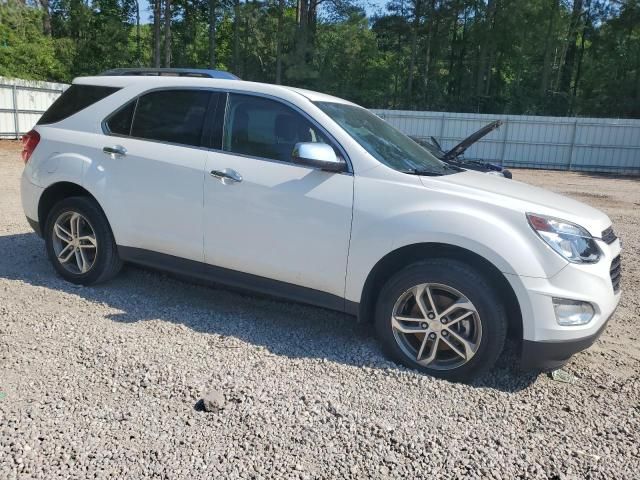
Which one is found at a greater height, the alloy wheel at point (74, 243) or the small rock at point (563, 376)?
the alloy wheel at point (74, 243)

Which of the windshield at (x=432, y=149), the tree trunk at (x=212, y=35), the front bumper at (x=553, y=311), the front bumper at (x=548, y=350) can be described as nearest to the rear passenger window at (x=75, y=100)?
the windshield at (x=432, y=149)

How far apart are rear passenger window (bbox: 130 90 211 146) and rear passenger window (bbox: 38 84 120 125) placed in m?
0.44

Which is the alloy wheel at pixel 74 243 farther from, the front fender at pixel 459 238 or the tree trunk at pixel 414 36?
the tree trunk at pixel 414 36

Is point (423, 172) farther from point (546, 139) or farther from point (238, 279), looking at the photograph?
point (546, 139)

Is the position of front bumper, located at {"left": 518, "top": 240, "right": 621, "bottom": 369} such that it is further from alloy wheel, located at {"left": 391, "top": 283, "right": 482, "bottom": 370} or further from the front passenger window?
the front passenger window

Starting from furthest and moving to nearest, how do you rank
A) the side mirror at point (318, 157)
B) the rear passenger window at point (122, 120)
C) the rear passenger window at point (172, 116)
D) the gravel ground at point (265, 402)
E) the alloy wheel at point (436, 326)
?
the rear passenger window at point (122, 120), the rear passenger window at point (172, 116), the side mirror at point (318, 157), the alloy wheel at point (436, 326), the gravel ground at point (265, 402)

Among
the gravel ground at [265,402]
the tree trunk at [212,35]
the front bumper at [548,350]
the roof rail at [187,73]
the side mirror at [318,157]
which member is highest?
the tree trunk at [212,35]

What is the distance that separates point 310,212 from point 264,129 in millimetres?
828

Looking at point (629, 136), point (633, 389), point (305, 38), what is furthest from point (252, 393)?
point (305, 38)

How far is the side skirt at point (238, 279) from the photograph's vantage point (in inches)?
146

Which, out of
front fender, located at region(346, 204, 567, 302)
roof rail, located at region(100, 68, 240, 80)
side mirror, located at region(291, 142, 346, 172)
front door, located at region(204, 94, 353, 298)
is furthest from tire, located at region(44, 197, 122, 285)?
front fender, located at region(346, 204, 567, 302)

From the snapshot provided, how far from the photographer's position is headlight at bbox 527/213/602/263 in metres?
3.12

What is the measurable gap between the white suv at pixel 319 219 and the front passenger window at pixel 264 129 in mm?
11

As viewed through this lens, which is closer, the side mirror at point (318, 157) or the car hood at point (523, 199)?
the car hood at point (523, 199)
